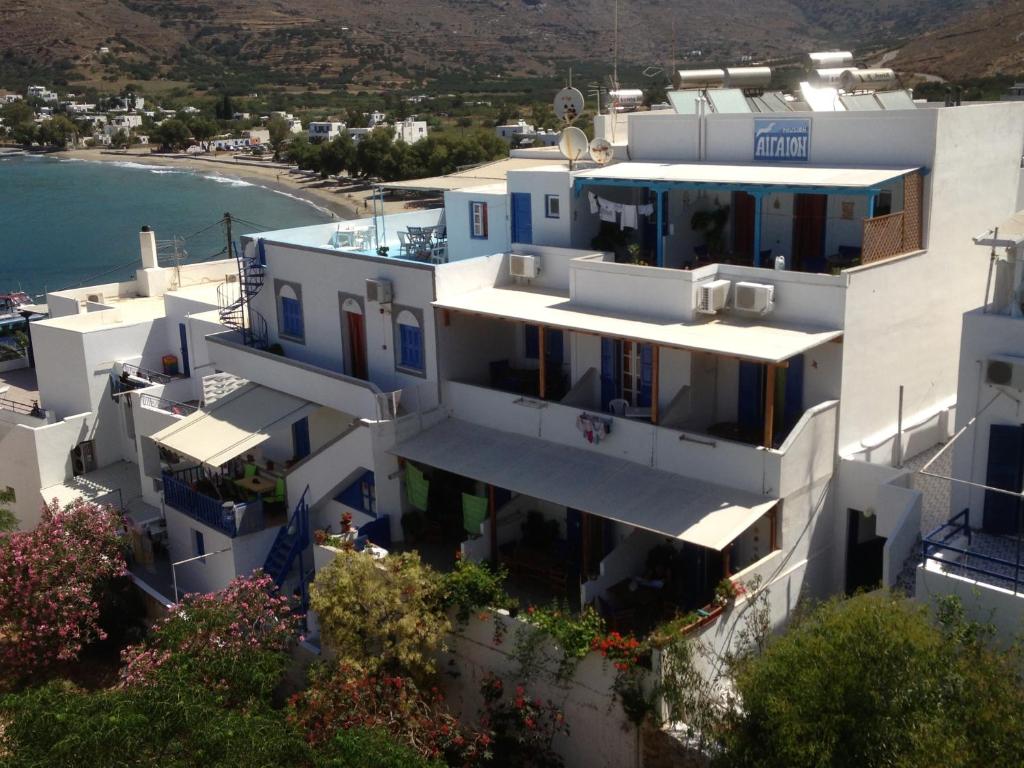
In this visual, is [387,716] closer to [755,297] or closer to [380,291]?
[380,291]

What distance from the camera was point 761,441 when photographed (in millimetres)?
16531

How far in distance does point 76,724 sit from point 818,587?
10763mm

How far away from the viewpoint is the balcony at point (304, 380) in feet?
63.3

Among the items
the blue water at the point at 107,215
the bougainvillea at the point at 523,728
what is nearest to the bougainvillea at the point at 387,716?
the bougainvillea at the point at 523,728

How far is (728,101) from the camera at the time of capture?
20.7 metres

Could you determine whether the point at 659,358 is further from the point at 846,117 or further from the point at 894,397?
the point at 846,117

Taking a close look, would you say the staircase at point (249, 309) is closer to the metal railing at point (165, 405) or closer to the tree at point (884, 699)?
the metal railing at point (165, 405)

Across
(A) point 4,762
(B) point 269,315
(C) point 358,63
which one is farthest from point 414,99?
(A) point 4,762

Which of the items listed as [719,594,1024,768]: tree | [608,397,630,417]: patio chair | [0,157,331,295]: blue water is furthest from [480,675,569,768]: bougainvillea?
[0,157,331,295]: blue water

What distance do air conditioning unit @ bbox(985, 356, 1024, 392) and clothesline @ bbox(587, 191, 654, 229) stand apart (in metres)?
7.00

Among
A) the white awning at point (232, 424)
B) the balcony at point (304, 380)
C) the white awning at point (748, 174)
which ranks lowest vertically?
the white awning at point (232, 424)

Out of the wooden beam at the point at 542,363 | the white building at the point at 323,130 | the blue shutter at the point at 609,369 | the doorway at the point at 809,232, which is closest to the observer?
the wooden beam at the point at 542,363

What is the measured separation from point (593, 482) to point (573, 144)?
7.55m

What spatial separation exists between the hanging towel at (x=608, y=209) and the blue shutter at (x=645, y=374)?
318cm
